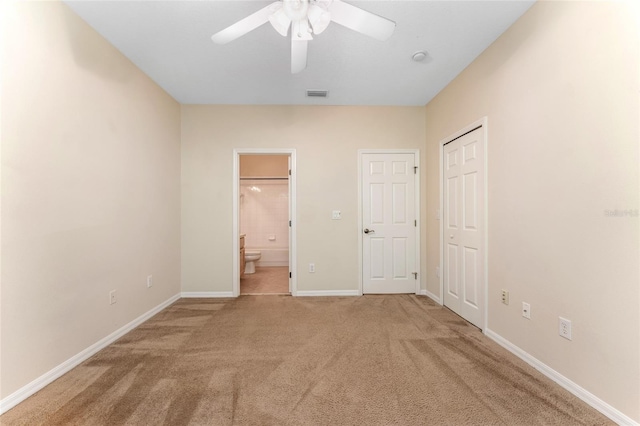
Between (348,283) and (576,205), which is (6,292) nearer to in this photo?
(348,283)

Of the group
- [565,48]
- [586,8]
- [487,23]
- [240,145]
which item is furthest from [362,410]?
[240,145]

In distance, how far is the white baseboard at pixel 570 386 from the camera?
53.4 inches

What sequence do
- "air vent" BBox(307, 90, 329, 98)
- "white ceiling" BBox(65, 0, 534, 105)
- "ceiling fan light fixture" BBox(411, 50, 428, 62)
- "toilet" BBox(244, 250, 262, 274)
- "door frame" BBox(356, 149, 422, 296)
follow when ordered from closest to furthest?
1. "white ceiling" BBox(65, 0, 534, 105)
2. "ceiling fan light fixture" BBox(411, 50, 428, 62)
3. "air vent" BBox(307, 90, 329, 98)
4. "door frame" BBox(356, 149, 422, 296)
5. "toilet" BBox(244, 250, 262, 274)

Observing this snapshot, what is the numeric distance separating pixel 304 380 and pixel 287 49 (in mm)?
2669

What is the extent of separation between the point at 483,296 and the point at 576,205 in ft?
3.83

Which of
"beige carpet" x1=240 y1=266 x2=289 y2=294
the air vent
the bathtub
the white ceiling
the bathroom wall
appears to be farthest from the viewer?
the bathroom wall

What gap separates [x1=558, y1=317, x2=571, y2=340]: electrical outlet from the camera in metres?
1.63

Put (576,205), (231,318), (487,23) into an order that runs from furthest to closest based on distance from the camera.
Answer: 1. (231,318)
2. (487,23)
3. (576,205)

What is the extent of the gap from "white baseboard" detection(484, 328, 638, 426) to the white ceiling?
8.35ft

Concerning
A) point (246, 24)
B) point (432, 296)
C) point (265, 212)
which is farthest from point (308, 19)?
point (265, 212)

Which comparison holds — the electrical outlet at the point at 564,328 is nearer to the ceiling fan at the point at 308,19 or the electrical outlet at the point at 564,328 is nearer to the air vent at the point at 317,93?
the ceiling fan at the point at 308,19

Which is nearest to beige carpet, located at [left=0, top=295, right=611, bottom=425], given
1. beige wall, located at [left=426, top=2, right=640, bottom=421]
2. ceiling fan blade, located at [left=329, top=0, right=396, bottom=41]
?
beige wall, located at [left=426, top=2, right=640, bottom=421]

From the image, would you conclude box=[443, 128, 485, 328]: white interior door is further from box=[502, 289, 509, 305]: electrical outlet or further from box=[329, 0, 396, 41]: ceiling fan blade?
box=[329, 0, 396, 41]: ceiling fan blade

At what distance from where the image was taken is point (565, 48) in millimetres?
1650
